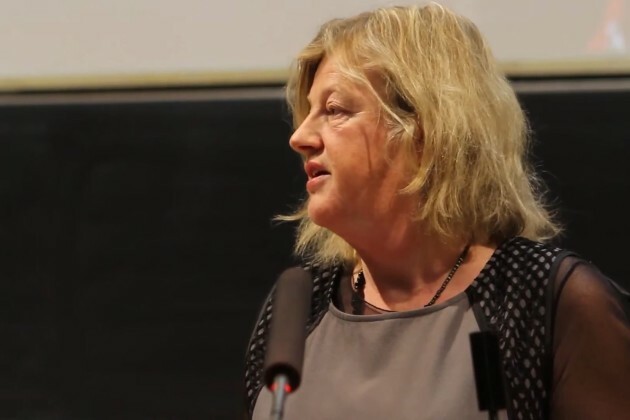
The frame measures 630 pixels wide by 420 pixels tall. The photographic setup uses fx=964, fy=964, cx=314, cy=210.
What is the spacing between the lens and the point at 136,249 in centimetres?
171

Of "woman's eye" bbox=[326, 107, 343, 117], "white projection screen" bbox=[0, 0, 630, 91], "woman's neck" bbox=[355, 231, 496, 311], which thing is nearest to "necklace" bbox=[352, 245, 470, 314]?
"woman's neck" bbox=[355, 231, 496, 311]

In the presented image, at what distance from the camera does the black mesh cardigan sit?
3.37ft

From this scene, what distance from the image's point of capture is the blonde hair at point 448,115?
1.20 metres

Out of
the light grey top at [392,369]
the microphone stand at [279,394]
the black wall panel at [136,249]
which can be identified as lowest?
the black wall panel at [136,249]

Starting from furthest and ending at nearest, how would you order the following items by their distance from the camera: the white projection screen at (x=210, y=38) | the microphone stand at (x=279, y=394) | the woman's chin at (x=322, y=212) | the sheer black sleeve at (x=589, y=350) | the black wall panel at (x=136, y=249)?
1. the black wall panel at (x=136, y=249)
2. the white projection screen at (x=210, y=38)
3. the woman's chin at (x=322, y=212)
4. the sheer black sleeve at (x=589, y=350)
5. the microphone stand at (x=279, y=394)

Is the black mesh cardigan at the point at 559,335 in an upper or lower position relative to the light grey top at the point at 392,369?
upper

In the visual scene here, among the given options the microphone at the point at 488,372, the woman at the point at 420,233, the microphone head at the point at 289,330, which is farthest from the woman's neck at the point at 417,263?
the microphone head at the point at 289,330

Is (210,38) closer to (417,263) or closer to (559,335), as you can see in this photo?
(417,263)

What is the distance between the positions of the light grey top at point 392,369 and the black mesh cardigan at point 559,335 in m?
0.04

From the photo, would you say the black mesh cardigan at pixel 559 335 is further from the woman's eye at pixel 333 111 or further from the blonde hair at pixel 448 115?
the woman's eye at pixel 333 111

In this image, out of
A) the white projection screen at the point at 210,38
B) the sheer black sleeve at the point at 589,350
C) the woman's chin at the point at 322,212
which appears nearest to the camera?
the sheer black sleeve at the point at 589,350

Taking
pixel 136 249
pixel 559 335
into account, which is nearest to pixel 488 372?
pixel 559 335

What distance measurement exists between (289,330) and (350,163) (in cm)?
41

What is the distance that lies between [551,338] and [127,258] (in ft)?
2.88
